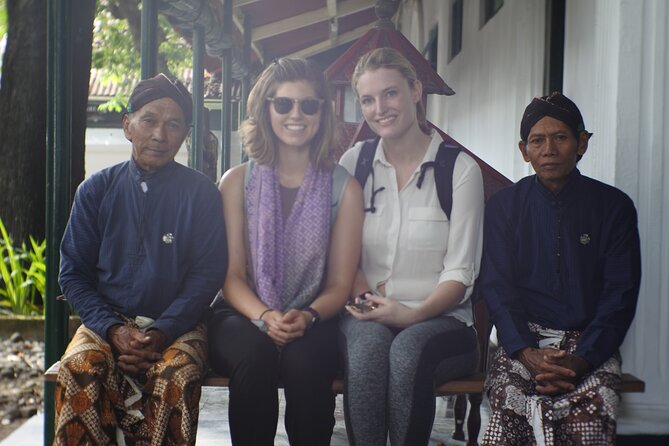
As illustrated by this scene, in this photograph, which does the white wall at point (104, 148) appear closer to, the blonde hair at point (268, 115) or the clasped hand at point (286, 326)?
the blonde hair at point (268, 115)

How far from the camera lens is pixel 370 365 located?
2.59 meters

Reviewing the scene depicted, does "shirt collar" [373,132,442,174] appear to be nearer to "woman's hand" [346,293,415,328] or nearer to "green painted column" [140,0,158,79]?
"woman's hand" [346,293,415,328]

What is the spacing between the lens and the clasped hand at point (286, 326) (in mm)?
2684

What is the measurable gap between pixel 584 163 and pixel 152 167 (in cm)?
190

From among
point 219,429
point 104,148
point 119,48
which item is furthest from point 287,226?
point 104,148

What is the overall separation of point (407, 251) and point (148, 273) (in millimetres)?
907

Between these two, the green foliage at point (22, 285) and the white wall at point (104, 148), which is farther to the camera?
the white wall at point (104, 148)

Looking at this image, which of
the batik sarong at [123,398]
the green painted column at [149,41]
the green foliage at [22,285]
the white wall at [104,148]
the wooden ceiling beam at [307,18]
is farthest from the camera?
the white wall at [104,148]

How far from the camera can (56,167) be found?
326 centimetres

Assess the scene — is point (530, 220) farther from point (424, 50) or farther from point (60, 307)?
point (424, 50)

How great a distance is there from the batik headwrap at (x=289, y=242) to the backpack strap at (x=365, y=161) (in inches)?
6.8

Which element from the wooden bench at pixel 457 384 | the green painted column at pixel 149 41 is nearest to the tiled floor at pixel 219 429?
the wooden bench at pixel 457 384

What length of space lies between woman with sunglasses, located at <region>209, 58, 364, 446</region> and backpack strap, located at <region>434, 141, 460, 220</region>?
11.4 inches

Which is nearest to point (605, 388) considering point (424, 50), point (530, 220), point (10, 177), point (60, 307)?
point (530, 220)
